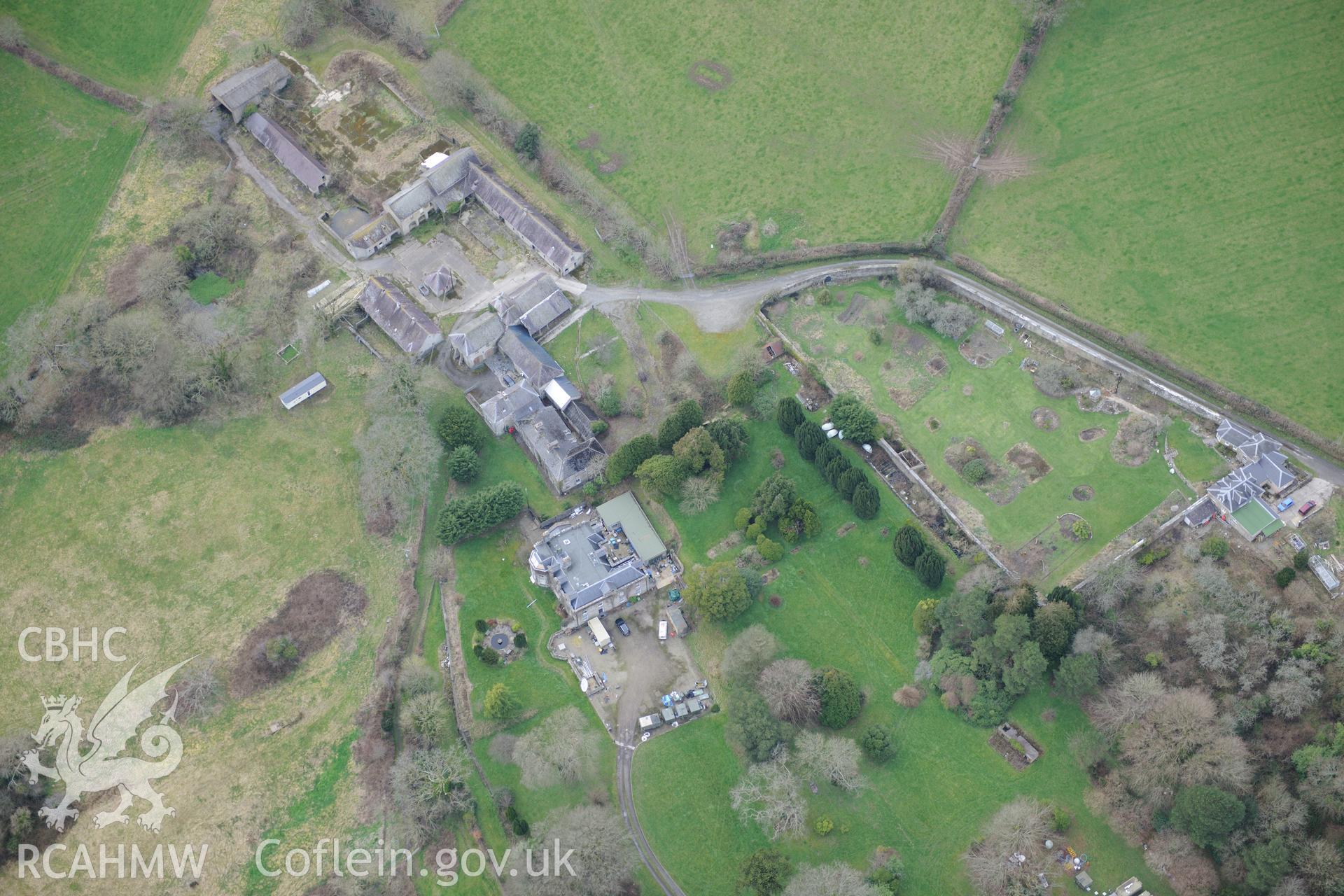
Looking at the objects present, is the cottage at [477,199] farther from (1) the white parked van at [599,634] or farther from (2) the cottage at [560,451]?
(1) the white parked van at [599,634]

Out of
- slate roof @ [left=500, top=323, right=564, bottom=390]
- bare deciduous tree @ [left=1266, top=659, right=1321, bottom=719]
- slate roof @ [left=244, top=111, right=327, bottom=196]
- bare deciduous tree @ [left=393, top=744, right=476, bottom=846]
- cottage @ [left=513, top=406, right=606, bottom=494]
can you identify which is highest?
slate roof @ [left=244, top=111, right=327, bottom=196]

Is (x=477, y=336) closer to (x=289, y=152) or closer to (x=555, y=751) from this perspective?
(x=289, y=152)

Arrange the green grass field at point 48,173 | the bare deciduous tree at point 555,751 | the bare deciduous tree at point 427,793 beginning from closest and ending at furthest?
1. the bare deciduous tree at point 427,793
2. the bare deciduous tree at point 555,751
3. the green grass field at point 48,173

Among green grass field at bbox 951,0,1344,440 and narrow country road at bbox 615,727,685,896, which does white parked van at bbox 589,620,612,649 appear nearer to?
narrow country road at bbox 615,727,685,896

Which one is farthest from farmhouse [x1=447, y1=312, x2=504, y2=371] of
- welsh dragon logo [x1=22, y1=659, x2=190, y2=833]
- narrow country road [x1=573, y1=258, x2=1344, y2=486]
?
welsh dragon logo [x1=22, y1=659, x2=190, y2=833]

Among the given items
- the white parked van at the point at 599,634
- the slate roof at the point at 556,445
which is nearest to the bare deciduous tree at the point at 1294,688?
the white parked van at the point at 599,634
